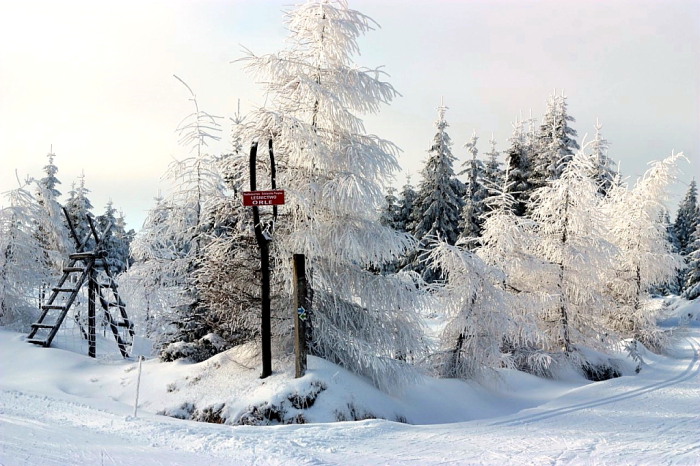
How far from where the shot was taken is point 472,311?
47.8 feet

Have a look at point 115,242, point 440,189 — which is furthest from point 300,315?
point 115,242

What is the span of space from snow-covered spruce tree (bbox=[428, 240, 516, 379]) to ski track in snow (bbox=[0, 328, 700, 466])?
130 inches

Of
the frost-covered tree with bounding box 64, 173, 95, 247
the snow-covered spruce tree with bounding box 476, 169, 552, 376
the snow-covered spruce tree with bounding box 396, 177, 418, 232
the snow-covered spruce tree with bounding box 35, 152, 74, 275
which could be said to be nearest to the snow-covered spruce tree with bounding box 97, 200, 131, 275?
the frost-covered tree with bounding box 64, 173, 95, 247

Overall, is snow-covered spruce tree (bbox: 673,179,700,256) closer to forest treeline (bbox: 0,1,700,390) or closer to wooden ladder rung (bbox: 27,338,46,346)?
forest treeline (bbox: 0,1,700,390)

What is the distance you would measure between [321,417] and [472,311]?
6045mm

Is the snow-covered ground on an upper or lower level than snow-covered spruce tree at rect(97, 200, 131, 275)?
lower

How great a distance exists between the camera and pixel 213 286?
1202 cm

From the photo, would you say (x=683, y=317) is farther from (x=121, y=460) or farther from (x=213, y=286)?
(x=121, y=460)

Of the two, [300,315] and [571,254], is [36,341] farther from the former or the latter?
[571,254]

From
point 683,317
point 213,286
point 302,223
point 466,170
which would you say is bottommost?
point 683,317

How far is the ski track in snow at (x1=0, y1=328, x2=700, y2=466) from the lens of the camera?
22.5 ft

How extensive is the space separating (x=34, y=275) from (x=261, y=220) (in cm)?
1348

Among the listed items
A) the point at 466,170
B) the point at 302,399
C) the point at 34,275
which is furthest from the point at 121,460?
the point at 466,170

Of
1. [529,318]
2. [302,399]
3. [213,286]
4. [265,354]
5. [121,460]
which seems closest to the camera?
[121,460]
